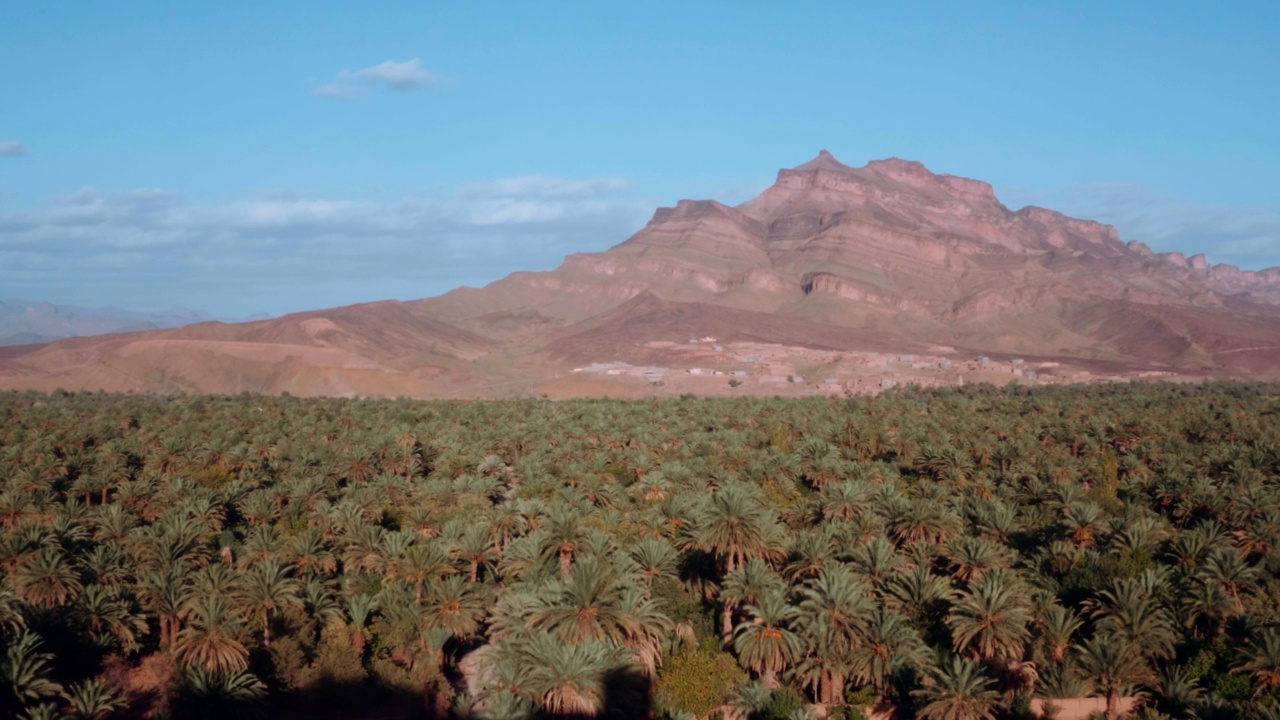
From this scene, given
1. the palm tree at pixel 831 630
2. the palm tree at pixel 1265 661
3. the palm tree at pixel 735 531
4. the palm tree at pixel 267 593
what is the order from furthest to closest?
1. the palm tree at pixel 735 531
2. the palm tree at pixel 267 593
3. the palm tree at pixel 831 630
4. the palm tree at pixel 1265 661

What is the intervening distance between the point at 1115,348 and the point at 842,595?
19083 cm

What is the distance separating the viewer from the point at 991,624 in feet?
83.1

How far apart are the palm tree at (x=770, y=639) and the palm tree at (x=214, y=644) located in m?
12.9

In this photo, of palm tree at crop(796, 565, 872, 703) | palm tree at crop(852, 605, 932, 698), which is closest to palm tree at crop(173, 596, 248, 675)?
palm tree at crop(796, 565, 872, 703)

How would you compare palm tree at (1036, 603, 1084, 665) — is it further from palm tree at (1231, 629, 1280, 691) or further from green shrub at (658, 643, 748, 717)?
green shrub at (658, 643, 748, 717)

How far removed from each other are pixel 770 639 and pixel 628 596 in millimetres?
4175

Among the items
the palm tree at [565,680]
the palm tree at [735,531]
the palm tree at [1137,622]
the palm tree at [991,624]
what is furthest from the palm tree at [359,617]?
the palm tree at [1137,622]

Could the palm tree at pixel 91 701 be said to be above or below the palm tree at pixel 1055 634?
below

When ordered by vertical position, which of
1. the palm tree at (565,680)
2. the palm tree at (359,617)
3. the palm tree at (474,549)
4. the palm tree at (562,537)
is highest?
the palm tree at (562,537)

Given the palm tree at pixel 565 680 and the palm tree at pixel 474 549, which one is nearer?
the palm tree at pixel 565 680

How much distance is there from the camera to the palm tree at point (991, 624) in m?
25.3

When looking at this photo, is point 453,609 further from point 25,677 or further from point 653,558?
point 25,677

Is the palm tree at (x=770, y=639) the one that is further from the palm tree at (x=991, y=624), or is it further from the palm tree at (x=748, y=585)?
the palm tree at (x=991, y=624)

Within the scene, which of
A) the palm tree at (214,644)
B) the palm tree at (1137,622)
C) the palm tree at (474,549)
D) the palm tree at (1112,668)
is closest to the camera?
the palm tree at (214,644)
